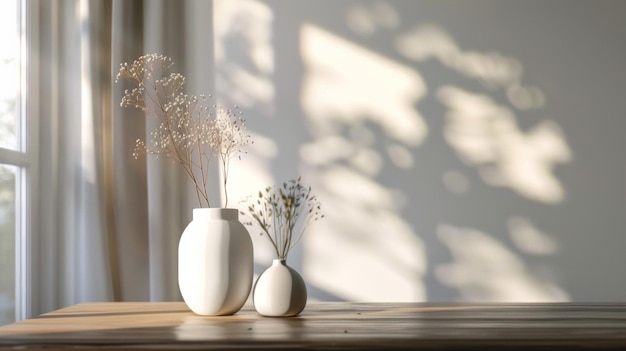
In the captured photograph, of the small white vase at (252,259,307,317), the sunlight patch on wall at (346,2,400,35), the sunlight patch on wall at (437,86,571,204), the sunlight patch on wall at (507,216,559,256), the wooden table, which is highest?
the sunlight patch on wall at (346,2,400,35)

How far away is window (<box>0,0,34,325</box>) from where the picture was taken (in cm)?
246

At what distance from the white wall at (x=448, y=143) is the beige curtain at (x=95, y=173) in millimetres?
381

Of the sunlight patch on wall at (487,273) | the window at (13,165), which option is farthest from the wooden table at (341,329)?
→ the sunlight patch on wall at (487,273)

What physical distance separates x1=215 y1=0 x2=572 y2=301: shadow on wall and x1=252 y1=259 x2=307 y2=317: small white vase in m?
1.09

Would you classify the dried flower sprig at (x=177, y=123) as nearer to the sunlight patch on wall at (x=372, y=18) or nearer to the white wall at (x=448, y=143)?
the white wall at (x=448, y=143)

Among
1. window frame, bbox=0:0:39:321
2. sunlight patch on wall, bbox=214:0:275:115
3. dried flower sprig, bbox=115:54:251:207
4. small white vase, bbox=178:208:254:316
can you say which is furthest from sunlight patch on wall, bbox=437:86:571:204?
window frame, bbox=0:0:39:321

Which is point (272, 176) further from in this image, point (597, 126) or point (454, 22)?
point (597, 126)

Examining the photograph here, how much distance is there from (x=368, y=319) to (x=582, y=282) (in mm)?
1479

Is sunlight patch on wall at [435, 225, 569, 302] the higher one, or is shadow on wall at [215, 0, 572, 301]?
shadow on wall at [215, 0, 572, 301]

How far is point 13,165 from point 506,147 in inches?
76.9

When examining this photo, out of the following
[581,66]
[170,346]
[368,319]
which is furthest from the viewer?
[581,66]

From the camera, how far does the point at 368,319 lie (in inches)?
74.2

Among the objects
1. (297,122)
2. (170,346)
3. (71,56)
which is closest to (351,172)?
(297,122)

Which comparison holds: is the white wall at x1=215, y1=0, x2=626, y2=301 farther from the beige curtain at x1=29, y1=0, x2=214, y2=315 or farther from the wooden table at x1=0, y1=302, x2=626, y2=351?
the wooden table at x1=0, y1=302, x2=626, y2=351
